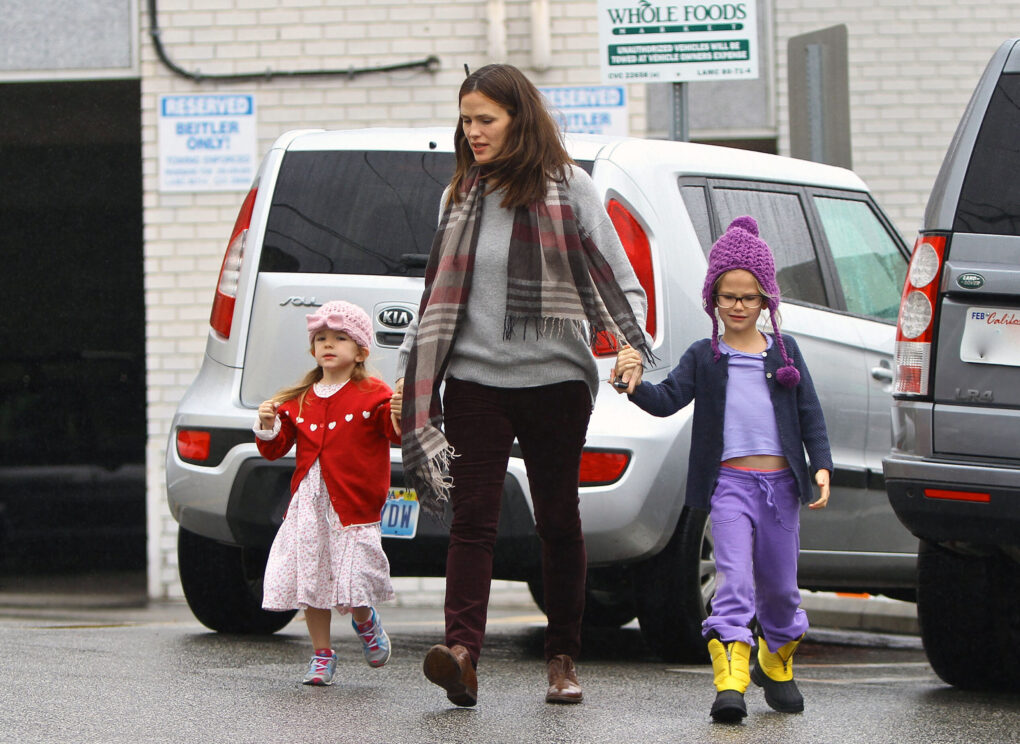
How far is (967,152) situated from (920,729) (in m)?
1.56

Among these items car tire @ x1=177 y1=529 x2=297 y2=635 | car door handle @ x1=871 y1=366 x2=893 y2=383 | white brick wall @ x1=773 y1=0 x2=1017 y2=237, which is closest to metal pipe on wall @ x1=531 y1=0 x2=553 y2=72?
white brick wall @ x1=773 y1=0 x2=1017 y2=237

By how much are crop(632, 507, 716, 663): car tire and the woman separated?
3.24 feet

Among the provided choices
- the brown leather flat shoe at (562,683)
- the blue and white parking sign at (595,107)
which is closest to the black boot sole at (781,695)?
the brown leather flat shoe at (562,683)

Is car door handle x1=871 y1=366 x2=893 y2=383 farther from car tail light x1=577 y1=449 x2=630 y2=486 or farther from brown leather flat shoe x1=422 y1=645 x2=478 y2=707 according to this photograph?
brown leather flat shoe x1=422 y1=645 x2=478 y2=707

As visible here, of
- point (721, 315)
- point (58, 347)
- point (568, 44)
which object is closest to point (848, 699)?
point (721, 315)

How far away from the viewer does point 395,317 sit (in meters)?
5.75

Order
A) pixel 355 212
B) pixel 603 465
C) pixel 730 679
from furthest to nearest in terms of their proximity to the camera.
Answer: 1. pixel 355 212
2. pixel 603 465
3. pixel 730 679

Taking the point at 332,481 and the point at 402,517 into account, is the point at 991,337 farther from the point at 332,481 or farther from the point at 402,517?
the point at 402,517

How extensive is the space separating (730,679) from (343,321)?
1.54 metres

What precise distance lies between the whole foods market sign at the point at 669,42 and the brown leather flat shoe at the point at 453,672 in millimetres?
4386

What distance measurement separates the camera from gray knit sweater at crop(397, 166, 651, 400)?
186 inches

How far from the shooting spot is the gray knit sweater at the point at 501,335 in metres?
Answer: 4.72

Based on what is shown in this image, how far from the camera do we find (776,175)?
654cm

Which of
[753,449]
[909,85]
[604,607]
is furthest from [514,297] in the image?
[909,85]
